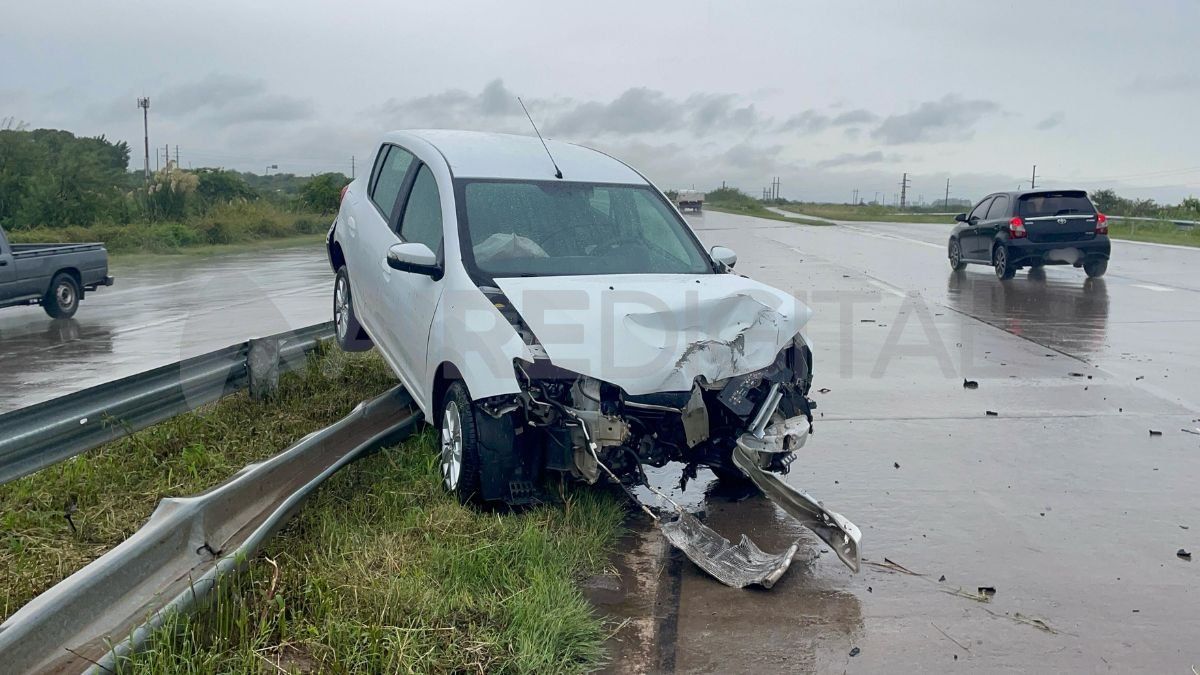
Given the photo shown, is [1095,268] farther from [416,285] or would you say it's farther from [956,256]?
[416,285]

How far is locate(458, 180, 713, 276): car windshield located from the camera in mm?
6328

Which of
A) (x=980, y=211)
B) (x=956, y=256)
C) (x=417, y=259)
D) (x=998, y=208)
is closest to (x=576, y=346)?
(x=417, y=259)

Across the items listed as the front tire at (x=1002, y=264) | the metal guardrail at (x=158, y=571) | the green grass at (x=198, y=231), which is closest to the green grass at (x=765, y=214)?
the green grass at (x=198, y=231)

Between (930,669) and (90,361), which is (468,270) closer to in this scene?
(930,669)

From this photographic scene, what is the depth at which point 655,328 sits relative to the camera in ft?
17.5

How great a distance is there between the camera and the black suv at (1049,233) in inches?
745

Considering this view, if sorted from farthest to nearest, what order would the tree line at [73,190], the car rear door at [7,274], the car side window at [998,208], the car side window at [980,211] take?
the tree line at [73,190]
the car side window at [980,211]
the car side window at [998,208]
the car rear door at [7,274]

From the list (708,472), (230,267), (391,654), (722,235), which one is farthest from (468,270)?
(722,235)

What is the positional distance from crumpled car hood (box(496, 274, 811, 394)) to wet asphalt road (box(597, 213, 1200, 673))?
97 cm

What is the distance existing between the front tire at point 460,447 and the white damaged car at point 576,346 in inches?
0.4

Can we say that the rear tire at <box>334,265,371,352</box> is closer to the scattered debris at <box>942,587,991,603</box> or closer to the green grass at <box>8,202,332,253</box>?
A: the scattered debris at <box>942,587,991,603</box>

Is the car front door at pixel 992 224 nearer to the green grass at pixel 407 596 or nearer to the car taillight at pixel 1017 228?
the car taillight at pixel 1017 228

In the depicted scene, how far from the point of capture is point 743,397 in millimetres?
5508

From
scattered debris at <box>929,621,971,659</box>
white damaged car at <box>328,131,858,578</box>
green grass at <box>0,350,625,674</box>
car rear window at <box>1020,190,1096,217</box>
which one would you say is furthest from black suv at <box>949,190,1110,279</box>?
scattered debris at <box>929,621,971,659</box>
